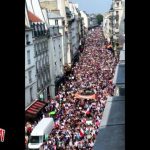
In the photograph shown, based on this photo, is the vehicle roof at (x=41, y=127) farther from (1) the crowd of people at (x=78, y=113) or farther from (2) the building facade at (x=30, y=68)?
(2) the building facade at (x=30, y=68)

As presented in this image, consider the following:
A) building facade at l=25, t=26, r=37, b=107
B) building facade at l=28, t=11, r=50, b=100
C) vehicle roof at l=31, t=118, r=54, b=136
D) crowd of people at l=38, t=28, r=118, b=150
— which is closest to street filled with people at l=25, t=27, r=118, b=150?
crowd of people at l=38, t=28, r=118, b=150

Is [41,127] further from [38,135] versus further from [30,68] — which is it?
[30,68]

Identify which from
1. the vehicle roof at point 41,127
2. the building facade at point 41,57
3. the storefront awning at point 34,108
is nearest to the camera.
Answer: the vehicle roof at point 41,127

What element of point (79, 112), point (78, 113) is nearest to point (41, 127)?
point (78, 113)

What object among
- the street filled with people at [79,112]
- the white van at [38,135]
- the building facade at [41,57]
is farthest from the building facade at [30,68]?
the white van at [38,135]

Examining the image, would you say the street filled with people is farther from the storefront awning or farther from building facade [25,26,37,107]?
building facade [25,26,37,107]

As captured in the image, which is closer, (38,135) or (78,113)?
(38,135)

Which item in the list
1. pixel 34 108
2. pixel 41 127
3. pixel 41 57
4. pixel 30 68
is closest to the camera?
pixel 41 127
